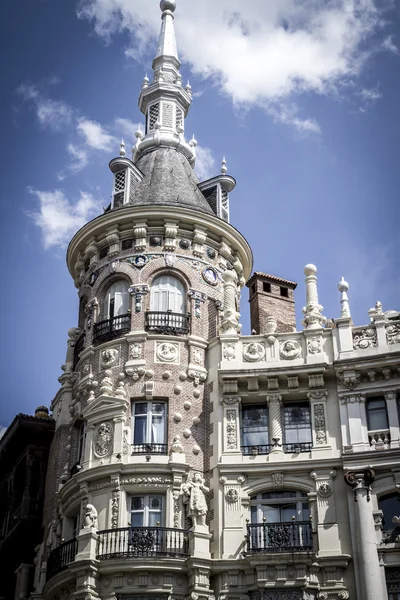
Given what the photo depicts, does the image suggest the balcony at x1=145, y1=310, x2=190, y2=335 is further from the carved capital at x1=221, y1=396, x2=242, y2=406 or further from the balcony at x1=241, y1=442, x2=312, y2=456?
the balcony at x1=241, y1=442, x2=312, y2=456

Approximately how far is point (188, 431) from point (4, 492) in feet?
36.2

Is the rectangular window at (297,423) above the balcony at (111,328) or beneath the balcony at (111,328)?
beneath

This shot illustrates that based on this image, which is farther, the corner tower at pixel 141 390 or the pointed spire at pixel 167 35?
the pointed spire at pixel 167 35

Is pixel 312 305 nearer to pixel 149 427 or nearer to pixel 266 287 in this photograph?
pixel 266 287

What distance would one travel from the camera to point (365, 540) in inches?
1172

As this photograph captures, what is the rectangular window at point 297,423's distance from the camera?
3275cm

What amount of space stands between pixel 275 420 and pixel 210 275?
22.5 ft

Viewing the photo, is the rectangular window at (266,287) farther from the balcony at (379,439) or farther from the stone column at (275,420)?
the balcony at (379,439)

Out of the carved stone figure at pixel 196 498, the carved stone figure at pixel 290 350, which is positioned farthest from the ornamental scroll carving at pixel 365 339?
the carved stone figure at pixel 196 498

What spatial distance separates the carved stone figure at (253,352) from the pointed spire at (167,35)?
1840cm

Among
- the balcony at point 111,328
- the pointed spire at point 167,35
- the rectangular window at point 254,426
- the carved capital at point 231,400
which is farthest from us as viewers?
the pointed spire at point 167,35

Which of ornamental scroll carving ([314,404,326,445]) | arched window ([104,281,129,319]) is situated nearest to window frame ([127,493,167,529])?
ornamental scroll carving ([314,404,326,445])

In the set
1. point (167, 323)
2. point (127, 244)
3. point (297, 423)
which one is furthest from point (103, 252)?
point (297, 423)

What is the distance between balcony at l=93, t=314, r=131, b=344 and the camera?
35.4m
